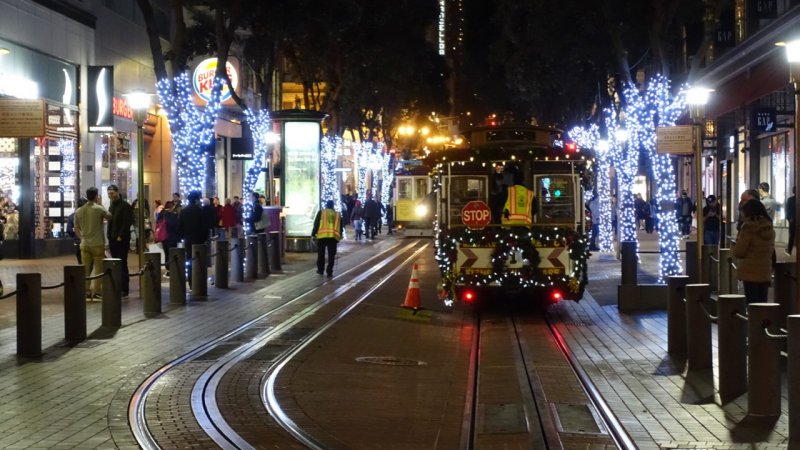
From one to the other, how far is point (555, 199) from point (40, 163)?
18105mm

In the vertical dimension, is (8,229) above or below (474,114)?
below

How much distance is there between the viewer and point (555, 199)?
19.8 metres

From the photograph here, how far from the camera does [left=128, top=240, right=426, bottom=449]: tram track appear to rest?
9.40 meters

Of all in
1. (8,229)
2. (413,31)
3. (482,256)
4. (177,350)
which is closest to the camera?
(177,350)

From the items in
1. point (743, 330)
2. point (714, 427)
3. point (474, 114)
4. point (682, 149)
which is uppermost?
point (474, 114)

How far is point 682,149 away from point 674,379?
8340mm

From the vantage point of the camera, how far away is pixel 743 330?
36.1 ft

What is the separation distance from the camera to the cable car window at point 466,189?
65.2 feet

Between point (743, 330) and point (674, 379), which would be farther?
point (674, 379)

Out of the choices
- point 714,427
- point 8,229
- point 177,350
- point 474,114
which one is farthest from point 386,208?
point 714,427

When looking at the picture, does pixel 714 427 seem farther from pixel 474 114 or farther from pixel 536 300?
pixel 474 114

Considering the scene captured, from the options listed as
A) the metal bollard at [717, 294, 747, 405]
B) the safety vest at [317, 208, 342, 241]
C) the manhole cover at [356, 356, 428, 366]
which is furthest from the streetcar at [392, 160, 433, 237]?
the metal bollard at [717, 294, 747, 405]

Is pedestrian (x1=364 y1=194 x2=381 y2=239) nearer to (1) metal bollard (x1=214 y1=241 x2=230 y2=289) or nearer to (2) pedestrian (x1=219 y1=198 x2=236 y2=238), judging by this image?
(2) pedestrian (x1=219 y1=198 x2=236 y2=238)

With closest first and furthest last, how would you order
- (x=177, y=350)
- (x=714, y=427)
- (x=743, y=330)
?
(x=714, y=427) < (x=743, y=330) < (x=177, y=350)
